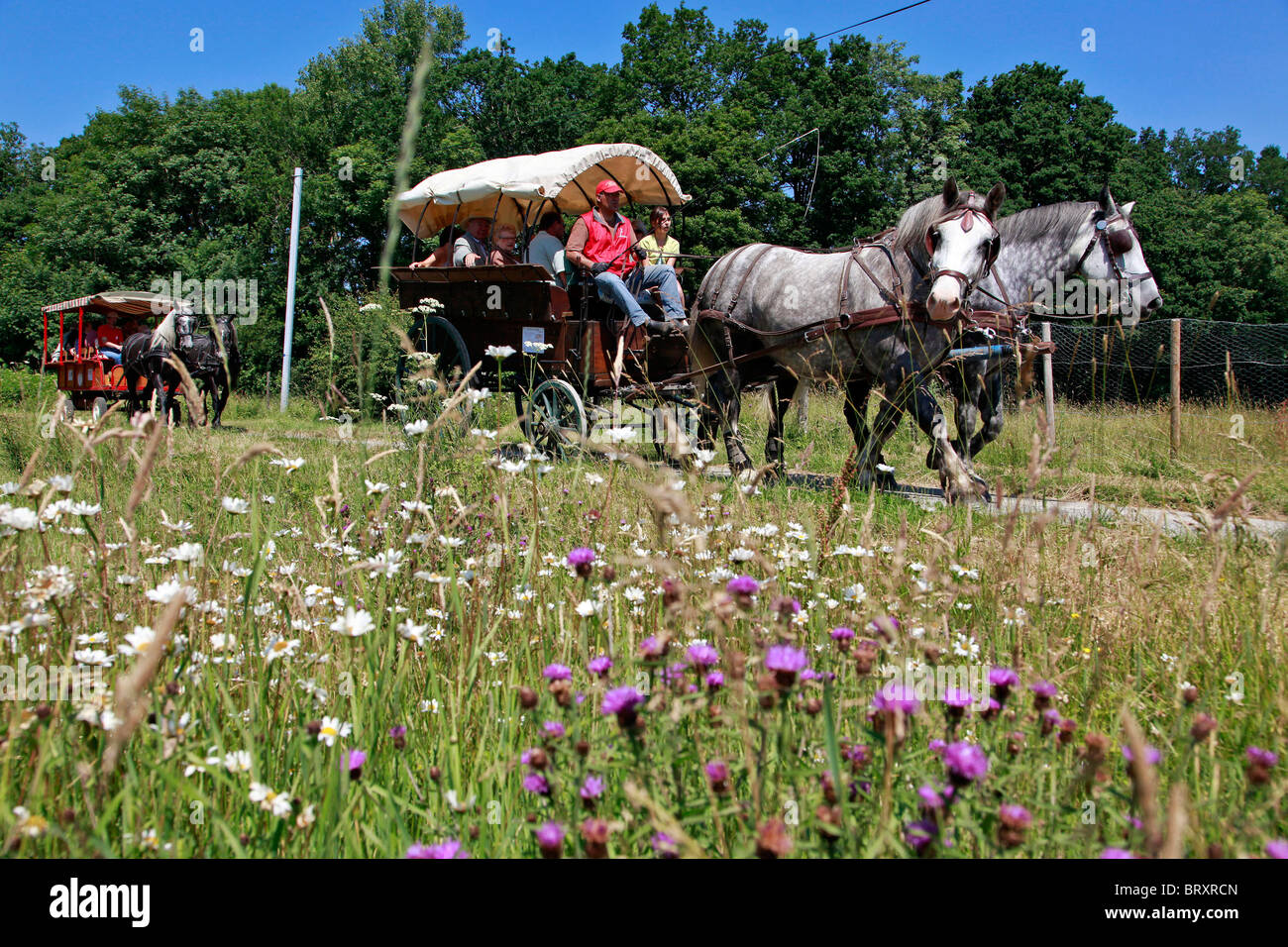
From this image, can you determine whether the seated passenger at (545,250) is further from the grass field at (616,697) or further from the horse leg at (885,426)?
the grass field at (616,697)

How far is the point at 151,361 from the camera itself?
14.8 meters

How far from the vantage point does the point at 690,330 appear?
7527 mm

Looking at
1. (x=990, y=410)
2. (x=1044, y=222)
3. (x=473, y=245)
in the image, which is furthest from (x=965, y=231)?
(x=473, y=245)

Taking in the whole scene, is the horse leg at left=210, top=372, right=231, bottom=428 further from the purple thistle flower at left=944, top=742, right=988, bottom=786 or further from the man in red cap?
the man in red cap

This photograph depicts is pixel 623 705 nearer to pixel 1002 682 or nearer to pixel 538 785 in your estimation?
pixel 538 785

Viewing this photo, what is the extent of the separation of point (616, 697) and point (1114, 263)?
22.7 ft

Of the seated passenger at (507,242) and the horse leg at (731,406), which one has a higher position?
the seated passenger at (507,242)

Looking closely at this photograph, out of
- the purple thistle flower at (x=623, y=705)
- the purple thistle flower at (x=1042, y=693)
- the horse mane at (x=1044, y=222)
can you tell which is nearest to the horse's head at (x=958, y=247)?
the horse mane at (x=1044, y=222)

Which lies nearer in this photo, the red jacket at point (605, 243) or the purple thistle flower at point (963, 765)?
the purple thistle flower at point (963, 765)

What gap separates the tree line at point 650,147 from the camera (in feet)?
116
